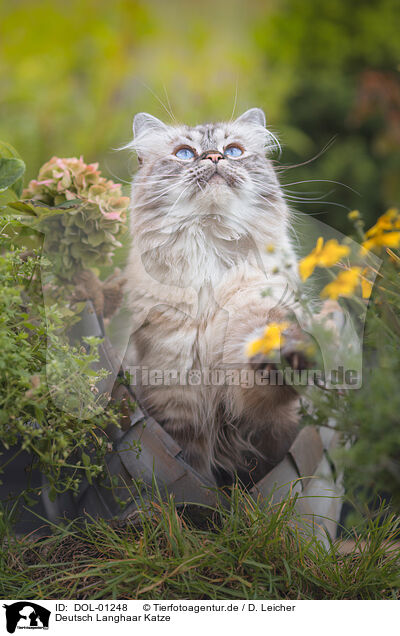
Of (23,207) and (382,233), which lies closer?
(382,233)

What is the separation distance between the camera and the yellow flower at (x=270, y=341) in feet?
2.68

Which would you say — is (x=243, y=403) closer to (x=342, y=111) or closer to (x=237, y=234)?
(x=237, y=234)

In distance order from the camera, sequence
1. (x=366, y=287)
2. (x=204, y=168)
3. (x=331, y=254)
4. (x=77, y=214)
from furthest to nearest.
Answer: (x=77, y=214) < (x=204, y=168) < (x=366, y=287) < (x=331, y=254)

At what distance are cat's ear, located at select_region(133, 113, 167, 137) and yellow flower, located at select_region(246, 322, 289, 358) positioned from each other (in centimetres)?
49

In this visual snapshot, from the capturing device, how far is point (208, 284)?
103 centimetres

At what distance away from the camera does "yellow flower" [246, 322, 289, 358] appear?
2.68 ft

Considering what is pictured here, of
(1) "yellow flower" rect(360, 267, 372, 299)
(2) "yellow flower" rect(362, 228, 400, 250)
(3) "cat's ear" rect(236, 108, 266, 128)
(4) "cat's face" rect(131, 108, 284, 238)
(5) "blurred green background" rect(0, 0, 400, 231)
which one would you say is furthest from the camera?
(5) "blurred green background" rect(0, 0, 400, 231)

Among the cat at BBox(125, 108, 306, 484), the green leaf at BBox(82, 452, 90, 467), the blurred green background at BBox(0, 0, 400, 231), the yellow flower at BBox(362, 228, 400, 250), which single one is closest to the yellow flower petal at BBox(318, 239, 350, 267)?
the yellow flower at BBox(362, 228, 400, 250)

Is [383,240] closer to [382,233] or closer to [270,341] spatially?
[382,233]

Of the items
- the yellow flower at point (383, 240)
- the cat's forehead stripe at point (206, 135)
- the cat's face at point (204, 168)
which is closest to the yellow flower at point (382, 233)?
the yellow flower at point (383, 240)

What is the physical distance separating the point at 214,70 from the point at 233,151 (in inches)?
43.4
